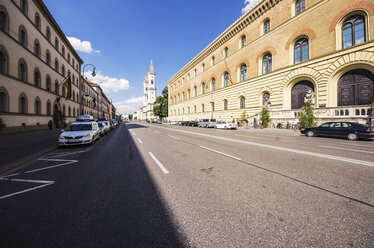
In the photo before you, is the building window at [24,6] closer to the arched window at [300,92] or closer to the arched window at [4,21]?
the arched window at [4,21]

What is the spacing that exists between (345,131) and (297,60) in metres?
14.4

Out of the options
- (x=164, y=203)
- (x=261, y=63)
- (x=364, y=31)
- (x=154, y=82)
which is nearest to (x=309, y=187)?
(x=164, y=203)

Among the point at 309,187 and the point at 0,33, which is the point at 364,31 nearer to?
A: the point at 309,187

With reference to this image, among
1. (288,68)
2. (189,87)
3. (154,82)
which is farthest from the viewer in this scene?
(154,82)

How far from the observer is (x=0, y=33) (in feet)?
48.5

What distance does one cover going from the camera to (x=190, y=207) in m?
2.62

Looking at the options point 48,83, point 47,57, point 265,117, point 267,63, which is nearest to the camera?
point 265,117

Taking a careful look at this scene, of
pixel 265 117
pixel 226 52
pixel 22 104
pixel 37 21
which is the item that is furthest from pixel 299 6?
pixel 22 104

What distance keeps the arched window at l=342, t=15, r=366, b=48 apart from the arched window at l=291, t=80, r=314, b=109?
5213 mm

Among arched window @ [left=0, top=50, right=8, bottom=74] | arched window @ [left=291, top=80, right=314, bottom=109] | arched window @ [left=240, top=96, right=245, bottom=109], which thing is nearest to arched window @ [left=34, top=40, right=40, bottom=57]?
arched window @ [left=0, top=50, right=8, bottom=74]

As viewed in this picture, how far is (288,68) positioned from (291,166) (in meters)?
22.6

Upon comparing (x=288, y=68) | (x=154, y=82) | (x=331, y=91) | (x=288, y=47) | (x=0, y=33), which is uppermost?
(x=154, y=82)

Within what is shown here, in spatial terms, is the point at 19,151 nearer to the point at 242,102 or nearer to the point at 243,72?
the point at 242,102

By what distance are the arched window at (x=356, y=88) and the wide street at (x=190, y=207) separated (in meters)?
18.5
